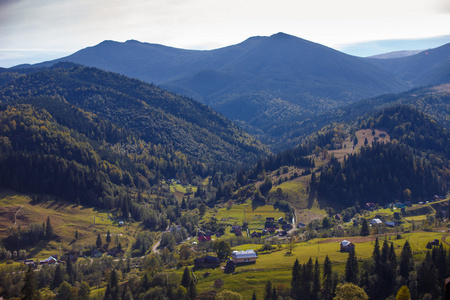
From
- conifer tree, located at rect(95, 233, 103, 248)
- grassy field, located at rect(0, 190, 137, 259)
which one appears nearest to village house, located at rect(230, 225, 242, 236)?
grassy field, located at rect(0, 190, 137, 259)

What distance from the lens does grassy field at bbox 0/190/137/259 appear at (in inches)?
5753

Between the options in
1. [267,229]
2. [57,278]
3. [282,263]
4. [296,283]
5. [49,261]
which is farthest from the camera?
[267,229]

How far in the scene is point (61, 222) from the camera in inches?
6432

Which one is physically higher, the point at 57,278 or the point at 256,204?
the point at 256,204

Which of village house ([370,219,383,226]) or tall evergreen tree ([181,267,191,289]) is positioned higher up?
tall evergreen tree ([181,267,191,289])

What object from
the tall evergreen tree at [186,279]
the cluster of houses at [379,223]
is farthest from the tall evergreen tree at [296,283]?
the cluster of houses at [379,223]

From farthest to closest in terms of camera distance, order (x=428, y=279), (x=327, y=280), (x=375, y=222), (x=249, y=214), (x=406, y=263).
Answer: (x=249, y=214)
(x=375, y=222)
(x=406, y=263)
(x=327, y=280)
(x=428, y=279)

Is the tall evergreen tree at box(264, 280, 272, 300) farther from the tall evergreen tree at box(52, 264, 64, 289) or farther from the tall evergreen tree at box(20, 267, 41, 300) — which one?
the tall evergreen tree at box(52, 264, 64, 289)

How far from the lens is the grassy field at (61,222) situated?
146 metres

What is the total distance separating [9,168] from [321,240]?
14936 centimetres

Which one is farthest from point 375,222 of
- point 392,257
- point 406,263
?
point 406,263

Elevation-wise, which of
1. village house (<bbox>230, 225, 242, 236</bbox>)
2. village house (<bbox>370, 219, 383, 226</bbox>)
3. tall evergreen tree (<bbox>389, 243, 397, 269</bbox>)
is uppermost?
tall evergreen tree (<bbox>389, 243, 397, 269</bbox>)

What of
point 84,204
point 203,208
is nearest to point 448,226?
point 203,208

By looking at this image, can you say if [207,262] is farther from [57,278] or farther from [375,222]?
[375,222]
